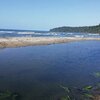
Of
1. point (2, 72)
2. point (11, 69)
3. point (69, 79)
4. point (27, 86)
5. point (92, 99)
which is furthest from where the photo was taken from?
point (11, 69)

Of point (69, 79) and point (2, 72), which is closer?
point (69, 79)

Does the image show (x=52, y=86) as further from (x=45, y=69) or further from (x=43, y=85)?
(x=45, y=69)

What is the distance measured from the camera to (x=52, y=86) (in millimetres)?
15406

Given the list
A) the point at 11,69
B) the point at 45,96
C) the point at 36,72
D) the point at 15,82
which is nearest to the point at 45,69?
the point at 36,72

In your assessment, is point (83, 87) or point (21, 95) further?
point (83, 87)

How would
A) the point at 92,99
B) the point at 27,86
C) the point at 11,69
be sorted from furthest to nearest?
the point at 11,69 → the point at 27,86 → the point at 92,99

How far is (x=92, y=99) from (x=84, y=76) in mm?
6075

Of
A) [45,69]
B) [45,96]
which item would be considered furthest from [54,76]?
[45,96]

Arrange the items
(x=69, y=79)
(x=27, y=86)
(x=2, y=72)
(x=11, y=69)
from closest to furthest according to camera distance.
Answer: (x=27, y=86) < (x=69, y=79) < (x=2, y=72) < (x=11, y=69)

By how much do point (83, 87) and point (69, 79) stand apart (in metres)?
2.37

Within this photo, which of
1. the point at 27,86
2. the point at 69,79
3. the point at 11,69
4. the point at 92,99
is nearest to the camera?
the point at 92,99

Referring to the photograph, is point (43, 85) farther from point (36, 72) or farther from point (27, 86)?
point (36, 72)

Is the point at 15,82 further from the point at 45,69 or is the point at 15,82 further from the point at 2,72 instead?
the point at 45,69

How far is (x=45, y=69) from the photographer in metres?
21.3
